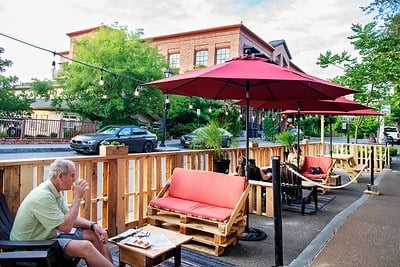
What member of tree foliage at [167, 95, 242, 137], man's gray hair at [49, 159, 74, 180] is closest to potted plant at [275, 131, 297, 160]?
man's gray hair at [49, 159, 74, 180]

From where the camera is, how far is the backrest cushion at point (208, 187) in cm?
391

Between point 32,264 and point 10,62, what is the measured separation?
20239mm

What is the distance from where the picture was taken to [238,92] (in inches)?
214

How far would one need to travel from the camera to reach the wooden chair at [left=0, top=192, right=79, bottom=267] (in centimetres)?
213

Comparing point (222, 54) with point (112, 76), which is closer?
point (112, 76)

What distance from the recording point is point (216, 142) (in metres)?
6.27

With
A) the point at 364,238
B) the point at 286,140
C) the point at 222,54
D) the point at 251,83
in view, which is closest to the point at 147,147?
the point at 286,140

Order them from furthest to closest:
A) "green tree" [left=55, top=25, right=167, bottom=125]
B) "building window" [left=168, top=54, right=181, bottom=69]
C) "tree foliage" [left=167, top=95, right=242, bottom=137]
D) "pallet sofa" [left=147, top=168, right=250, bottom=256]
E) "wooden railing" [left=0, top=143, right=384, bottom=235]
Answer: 1. "building window" [left=168, top=54, right=181, bottom=69]
2. "tree foliage" [left=167, top=95, right=242, bottom=137]
3. "green tree" [left=55, top=25, right=167, bottom=125]
4. "pallet sofa" [left=147, top=168, right=250, bottom=256]
5. "wooden railing" [left=0, top=143, right=384, bottom=235]

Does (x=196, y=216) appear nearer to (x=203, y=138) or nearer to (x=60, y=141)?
(x=203, y=138)

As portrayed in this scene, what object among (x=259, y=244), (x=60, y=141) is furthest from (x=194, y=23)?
(x=259, y=244)

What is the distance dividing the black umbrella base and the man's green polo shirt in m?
2.40

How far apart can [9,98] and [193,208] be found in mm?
19263

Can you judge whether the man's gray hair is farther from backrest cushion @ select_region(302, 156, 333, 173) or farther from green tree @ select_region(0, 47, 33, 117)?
green tree @ select_region(0, 47, 33, 117)

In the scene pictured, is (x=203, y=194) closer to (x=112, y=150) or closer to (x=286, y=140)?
(x=112, y=150)
